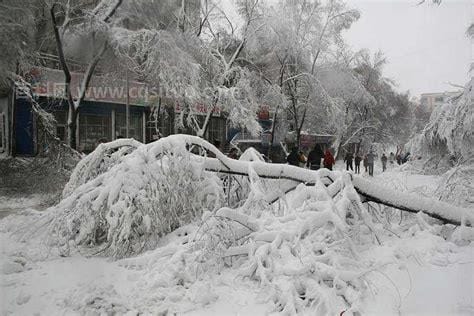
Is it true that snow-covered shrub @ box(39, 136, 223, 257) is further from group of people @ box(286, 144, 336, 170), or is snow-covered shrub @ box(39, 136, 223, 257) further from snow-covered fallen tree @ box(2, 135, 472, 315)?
group of people @ box(286, 144, 336, 170)

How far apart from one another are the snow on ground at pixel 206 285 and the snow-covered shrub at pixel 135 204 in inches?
10.0

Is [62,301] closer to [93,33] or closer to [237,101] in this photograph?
[93,33]

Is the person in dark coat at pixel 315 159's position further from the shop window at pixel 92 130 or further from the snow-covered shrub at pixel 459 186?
the shop window at pixel 92 130

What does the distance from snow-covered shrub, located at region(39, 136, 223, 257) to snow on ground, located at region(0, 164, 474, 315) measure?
253 mm

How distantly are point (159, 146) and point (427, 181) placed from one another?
16.8ft

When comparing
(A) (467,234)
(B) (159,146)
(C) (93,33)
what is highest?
(C) (93,33)

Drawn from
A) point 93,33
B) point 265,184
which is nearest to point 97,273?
point 265,184

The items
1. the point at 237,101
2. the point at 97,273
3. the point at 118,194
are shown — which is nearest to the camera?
the point at 97,273

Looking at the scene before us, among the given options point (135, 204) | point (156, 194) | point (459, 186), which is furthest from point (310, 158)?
point (135, 204)

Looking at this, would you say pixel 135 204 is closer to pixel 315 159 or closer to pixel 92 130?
pixel 315 159

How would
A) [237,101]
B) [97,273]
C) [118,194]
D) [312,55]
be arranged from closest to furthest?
[97,273]
[118,194]
[237,101]
[312,55]

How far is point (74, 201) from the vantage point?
4957mm

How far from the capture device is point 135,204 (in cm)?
469

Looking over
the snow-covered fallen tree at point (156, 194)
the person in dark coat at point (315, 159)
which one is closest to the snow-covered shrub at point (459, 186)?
the snow-covered fallen tree at point (156, 194)
